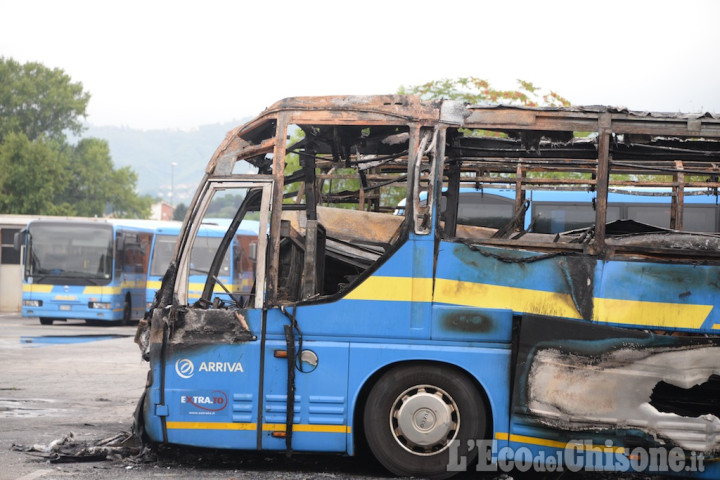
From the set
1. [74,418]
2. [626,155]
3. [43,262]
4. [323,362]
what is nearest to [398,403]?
[323,362]

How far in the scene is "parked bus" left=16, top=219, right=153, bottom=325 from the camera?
26.8 m

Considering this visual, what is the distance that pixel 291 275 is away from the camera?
7.86 metres

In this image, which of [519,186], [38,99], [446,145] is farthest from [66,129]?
[446,145]

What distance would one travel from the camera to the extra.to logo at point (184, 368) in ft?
23.5

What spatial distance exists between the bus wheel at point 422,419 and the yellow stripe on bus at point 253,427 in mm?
263

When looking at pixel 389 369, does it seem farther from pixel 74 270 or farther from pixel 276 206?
pixel 74 270

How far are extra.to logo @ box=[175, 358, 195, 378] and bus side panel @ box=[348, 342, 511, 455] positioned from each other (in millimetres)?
1269

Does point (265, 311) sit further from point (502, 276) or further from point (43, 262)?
point (43, 262)

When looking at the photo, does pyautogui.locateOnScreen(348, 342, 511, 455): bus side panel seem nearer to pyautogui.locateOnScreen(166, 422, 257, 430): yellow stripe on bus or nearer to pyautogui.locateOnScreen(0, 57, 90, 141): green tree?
pyautogui.locateOnScreen(166, 422, 257, 430): yellow stripe on bus

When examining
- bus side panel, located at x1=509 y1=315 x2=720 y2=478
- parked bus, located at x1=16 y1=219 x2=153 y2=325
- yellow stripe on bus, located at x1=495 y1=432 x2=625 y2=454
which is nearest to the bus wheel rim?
yellow stripe on bus, located at x1=495 y1=432 x2=625 y2=454

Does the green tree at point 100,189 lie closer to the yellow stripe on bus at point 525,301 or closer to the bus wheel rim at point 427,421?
the yellow stripe on bus at point 525,301

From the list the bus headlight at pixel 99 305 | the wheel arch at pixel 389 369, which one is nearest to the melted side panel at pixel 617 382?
the wheel arch at pixel 389 369

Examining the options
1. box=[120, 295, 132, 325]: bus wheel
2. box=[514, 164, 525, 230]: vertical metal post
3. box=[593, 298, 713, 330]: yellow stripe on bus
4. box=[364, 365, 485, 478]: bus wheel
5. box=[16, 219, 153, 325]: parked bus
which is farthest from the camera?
box=[120, 295, 132, 325]: bus wheel

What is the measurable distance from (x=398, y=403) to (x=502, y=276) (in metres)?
1.28
